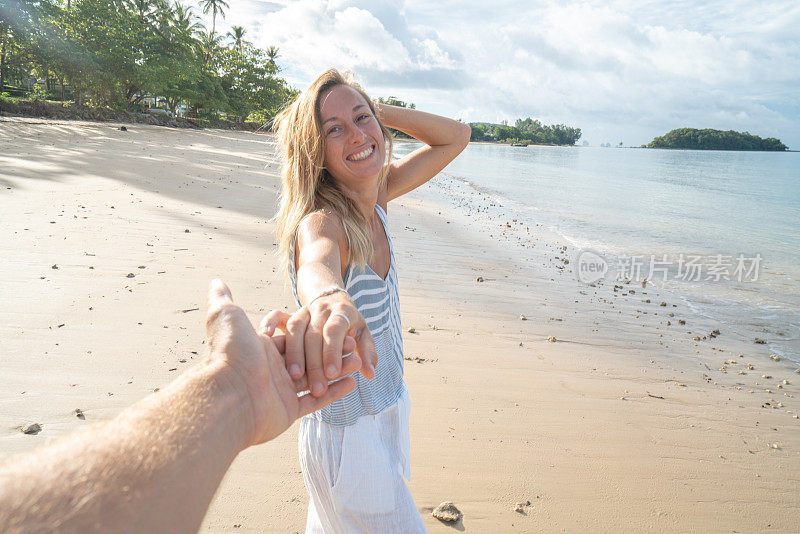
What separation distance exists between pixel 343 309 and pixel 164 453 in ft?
1.71

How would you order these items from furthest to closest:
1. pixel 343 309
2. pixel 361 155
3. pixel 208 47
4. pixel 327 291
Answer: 1. pixel 208 47
2. pixel 361 155
3. pixel 327 291
4. pixel 343 309

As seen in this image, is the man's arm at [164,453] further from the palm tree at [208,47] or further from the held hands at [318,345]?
the palm tree at [208,47]

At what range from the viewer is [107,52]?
108 feet

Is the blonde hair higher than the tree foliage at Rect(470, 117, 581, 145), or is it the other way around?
the tree foliage at Rect(470, 117, 581, 145)

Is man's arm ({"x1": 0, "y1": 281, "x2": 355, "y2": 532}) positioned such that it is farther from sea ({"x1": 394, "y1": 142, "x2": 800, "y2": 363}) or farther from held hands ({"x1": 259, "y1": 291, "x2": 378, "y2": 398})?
sea ({"x1": 394, "y1": 142, "x2": 800, "y2": 363})

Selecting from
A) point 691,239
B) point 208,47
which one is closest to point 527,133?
point 208,47

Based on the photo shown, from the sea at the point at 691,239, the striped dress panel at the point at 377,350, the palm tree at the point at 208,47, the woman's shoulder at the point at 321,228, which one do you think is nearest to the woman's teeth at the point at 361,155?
the woman's shoulder at the point at 321,228

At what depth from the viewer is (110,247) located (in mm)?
6125

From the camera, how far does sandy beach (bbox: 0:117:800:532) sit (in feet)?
9.68

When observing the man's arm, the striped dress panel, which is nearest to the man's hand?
the man's arm

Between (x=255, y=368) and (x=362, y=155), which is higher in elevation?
(x=362, y=155)

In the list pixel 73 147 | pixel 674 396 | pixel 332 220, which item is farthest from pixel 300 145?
pixel 73 147

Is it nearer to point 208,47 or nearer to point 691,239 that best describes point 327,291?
point 691,239

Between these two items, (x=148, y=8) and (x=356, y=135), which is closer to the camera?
(x=356, y=135)
